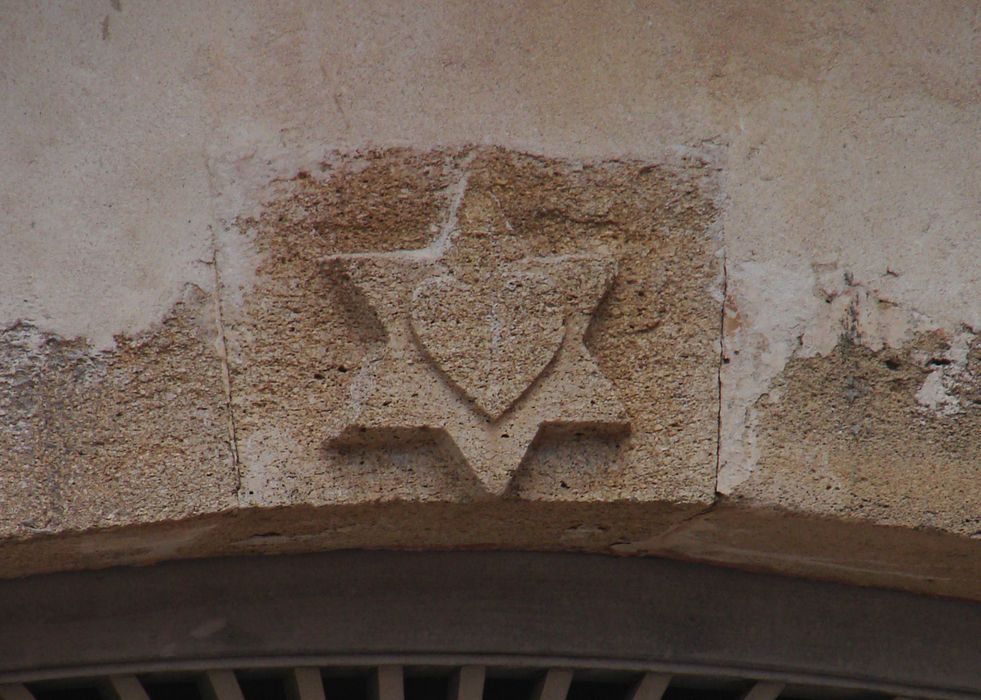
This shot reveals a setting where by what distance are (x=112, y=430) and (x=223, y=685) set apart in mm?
385

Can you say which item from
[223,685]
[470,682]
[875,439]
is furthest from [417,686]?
[875,439]

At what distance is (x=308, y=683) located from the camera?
157cm

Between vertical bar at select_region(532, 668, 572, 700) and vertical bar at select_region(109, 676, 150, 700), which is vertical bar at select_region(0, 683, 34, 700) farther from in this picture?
vertical bar at select_region(532, 668, 572, 700)

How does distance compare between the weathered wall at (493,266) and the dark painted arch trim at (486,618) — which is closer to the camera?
the weathered wall at (493,266)

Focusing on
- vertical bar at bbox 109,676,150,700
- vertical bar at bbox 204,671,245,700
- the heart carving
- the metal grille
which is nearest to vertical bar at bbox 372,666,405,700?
the metal grille

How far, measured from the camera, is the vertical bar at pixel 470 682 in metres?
1.59

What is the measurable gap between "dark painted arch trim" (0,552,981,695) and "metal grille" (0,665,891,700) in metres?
0.03

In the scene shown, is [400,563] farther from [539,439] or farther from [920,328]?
[920,328]

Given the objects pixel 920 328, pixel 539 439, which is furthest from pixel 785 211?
pixel 539 439

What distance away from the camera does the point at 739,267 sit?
1442 millimetres

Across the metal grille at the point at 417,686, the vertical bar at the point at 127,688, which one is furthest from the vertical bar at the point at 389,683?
the vertical bar at the point at 127,688

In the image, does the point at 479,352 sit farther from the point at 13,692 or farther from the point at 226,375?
the point at 13,692

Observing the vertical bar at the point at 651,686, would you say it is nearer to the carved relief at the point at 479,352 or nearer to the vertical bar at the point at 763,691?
the vertical bar at the point at 763,691

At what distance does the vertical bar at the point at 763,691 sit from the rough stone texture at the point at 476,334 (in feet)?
1.22
